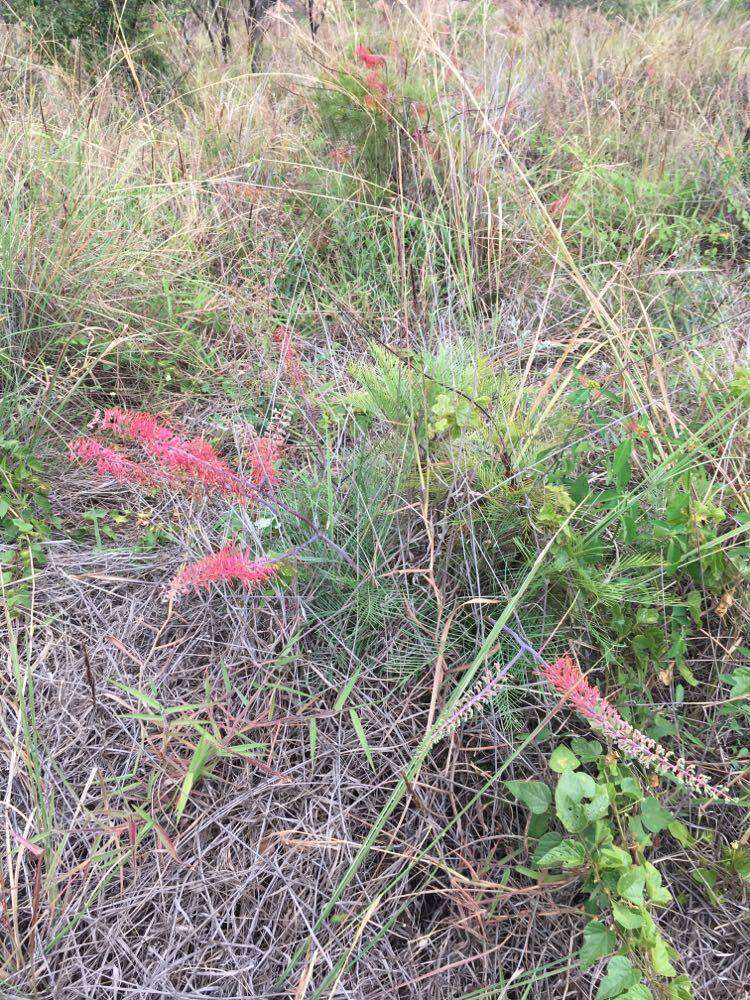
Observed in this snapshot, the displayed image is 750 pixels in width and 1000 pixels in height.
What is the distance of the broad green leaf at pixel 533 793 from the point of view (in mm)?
1104

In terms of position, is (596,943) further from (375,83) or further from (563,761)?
(375,83)

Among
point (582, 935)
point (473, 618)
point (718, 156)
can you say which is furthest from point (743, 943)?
point (718, 156)

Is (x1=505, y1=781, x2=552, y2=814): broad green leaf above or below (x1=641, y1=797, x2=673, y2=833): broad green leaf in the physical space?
above

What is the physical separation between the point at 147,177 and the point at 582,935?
264 centimetres

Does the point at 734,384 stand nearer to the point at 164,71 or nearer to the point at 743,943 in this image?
the point at 743,943

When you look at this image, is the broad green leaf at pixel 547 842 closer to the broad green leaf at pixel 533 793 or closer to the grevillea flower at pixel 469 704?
the broad green leaf at pixel 533 793

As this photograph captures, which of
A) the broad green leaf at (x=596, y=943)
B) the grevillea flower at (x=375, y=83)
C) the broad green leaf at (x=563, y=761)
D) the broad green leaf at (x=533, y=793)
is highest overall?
the grevillea flower at (x=375, y=83)

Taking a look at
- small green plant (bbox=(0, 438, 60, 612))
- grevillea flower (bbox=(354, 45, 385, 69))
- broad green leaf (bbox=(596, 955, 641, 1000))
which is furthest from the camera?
grevillea flower (bbox=(354, 45, 385, 69))

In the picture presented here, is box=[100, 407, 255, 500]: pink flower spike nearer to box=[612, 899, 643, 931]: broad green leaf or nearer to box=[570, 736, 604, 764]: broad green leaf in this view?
box=[570, 736, 604, 764]: broad green leaf

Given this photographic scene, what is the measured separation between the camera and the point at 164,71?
11.5 ft

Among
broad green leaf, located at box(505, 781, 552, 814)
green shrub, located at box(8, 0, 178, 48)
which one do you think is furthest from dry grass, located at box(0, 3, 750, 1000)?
green shrub, located at box(8, 0, 178, 48)

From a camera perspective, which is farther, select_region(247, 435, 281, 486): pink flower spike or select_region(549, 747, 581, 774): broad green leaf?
select_region(247, 435, 281, 486): pink flower spike

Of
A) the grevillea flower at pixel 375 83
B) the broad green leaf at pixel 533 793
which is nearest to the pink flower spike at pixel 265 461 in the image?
the broad green leaf at pixel 533 793

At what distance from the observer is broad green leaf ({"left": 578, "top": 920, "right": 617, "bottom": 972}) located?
98 centimetres
